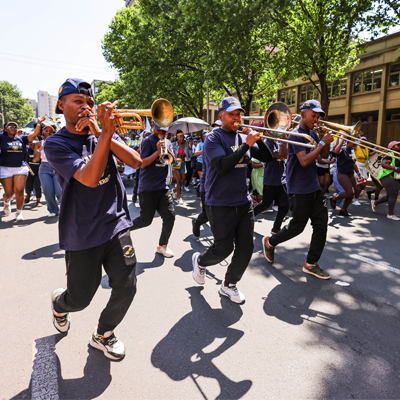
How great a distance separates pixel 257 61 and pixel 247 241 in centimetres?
1590

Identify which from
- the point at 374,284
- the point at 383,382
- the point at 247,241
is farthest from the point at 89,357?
the point at 374,284

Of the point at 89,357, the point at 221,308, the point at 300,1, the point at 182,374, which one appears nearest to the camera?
the point at 182,374

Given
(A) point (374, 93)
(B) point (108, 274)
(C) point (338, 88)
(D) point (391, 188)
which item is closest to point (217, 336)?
(B) point (108, 274)

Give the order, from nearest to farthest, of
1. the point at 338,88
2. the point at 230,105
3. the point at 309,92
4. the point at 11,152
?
1. the point at 230,105
2. the point at 11,152
3. the point at 338,88
4. the point at 309,92

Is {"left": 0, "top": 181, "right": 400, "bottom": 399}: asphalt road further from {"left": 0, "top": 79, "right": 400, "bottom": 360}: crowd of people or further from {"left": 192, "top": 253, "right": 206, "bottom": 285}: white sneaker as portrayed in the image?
{"left": 0, "top": 79, "right": 400, "bottom": 360}: crowd of people

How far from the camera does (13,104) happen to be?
75125mm

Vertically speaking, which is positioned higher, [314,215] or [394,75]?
[394,75]

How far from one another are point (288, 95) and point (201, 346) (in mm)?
29853

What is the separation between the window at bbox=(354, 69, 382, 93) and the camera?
21375 mm

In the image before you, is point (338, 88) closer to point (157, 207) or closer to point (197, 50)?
point (197, 50)

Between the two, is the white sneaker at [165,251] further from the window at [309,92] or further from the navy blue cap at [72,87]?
the window at [309,92]

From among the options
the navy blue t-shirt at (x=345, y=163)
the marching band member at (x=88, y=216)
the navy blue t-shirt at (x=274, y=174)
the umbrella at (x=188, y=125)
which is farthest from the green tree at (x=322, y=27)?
the marching band member at (x=88, y=216)

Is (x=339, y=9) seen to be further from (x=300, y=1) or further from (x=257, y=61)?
(x=257, y=61)

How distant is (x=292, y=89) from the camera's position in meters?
29.0
